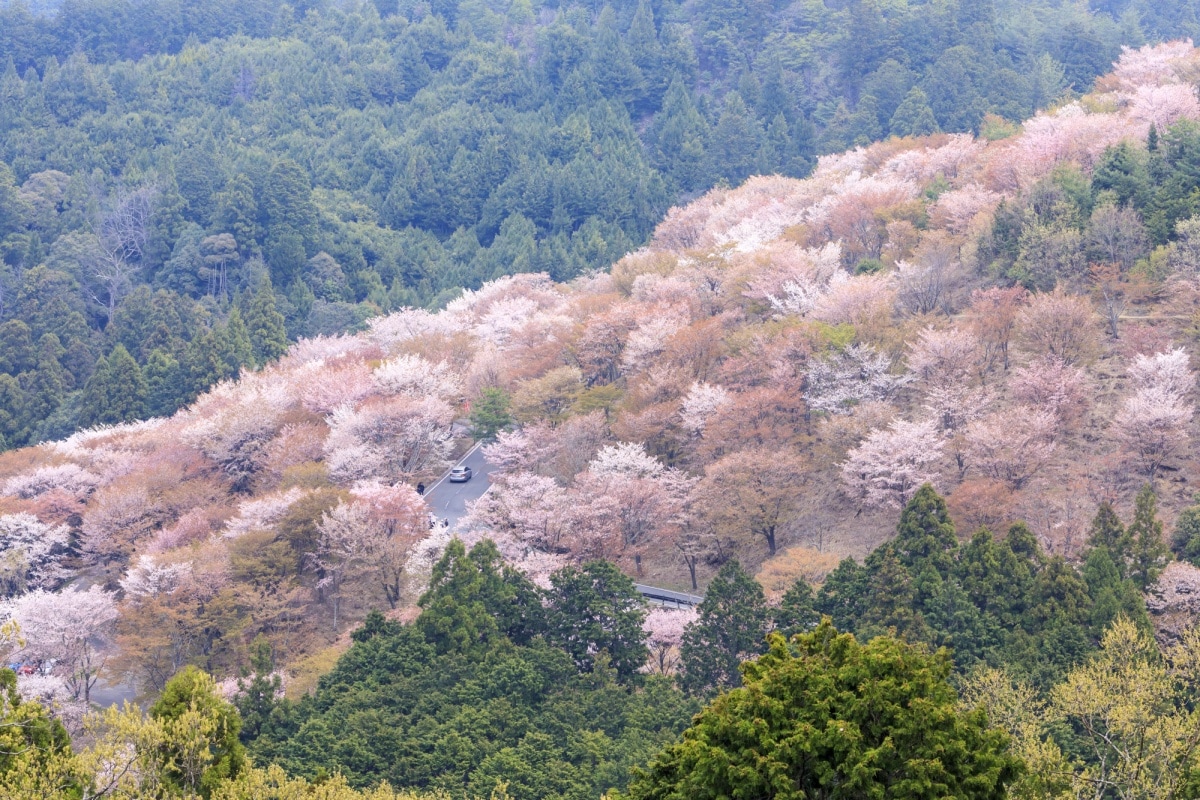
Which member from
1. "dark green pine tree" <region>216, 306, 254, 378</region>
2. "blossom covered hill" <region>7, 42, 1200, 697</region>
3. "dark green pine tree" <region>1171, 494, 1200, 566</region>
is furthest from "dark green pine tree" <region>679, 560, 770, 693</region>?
"dark green pine tree" <region>216, 306, 254, 378</region>

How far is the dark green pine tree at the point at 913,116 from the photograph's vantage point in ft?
286

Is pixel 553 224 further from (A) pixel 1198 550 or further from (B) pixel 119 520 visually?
(A) pixel 1198 550

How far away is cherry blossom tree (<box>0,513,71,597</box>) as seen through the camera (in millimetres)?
47750

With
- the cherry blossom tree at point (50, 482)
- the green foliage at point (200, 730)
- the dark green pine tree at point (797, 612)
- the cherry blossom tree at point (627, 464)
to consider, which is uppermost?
the green foliage at point (200, 730)

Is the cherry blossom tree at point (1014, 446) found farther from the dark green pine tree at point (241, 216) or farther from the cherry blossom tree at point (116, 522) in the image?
the dark green pine tree at point (241, 216)

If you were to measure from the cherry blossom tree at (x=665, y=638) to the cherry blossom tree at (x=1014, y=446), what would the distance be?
9482mm

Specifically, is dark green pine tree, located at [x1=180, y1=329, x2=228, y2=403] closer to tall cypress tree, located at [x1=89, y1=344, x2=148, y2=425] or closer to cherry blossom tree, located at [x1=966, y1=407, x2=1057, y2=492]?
tall cypress tree, located at [x1=89, y1=344, x2=148, y2=425]

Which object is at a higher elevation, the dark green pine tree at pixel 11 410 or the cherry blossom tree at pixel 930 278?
the cherry blossom tree at pixel 930 278

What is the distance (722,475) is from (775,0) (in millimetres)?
75754

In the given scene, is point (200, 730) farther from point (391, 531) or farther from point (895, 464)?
point (895, 464)

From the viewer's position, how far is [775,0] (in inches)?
4306

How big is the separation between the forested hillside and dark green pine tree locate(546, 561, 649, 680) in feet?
126

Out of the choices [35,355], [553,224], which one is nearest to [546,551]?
[35,355]

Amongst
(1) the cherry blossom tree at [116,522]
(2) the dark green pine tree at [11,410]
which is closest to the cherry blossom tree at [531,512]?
(1) the cherry blossom tree at [116,522]
